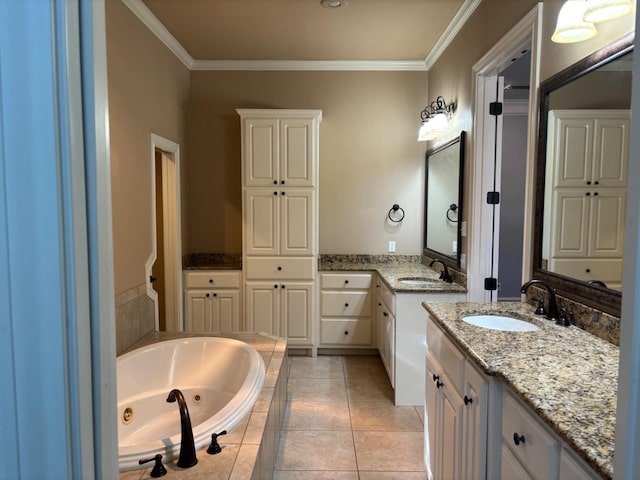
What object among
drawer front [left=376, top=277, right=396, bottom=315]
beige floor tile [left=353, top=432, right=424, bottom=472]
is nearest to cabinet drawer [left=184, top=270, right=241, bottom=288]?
drawer front [left=376, top=277, right=396, bottom=315]

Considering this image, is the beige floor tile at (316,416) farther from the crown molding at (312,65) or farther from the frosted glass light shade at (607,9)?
the crown molding at (312,65)

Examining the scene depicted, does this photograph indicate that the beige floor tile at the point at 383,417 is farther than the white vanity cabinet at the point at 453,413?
Yes

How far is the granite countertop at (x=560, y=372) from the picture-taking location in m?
0.87

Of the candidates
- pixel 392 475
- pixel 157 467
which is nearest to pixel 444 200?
pixel 392 475

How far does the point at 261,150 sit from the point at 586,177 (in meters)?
2.79

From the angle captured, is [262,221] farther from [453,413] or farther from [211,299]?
[453,413]

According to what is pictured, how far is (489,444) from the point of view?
1.30 meters

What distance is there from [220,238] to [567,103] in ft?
10.9

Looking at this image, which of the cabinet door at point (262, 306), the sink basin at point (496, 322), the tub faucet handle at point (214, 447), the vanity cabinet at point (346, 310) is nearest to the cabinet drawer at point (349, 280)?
the vanity cabinet at point (346, 310)

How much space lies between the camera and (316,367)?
12.3ft

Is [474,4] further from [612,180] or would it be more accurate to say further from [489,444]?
[489,444]

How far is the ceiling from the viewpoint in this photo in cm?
293

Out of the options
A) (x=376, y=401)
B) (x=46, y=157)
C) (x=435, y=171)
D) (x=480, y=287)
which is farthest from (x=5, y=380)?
(x=435, y=171)

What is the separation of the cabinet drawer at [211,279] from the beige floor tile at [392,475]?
2.19m
